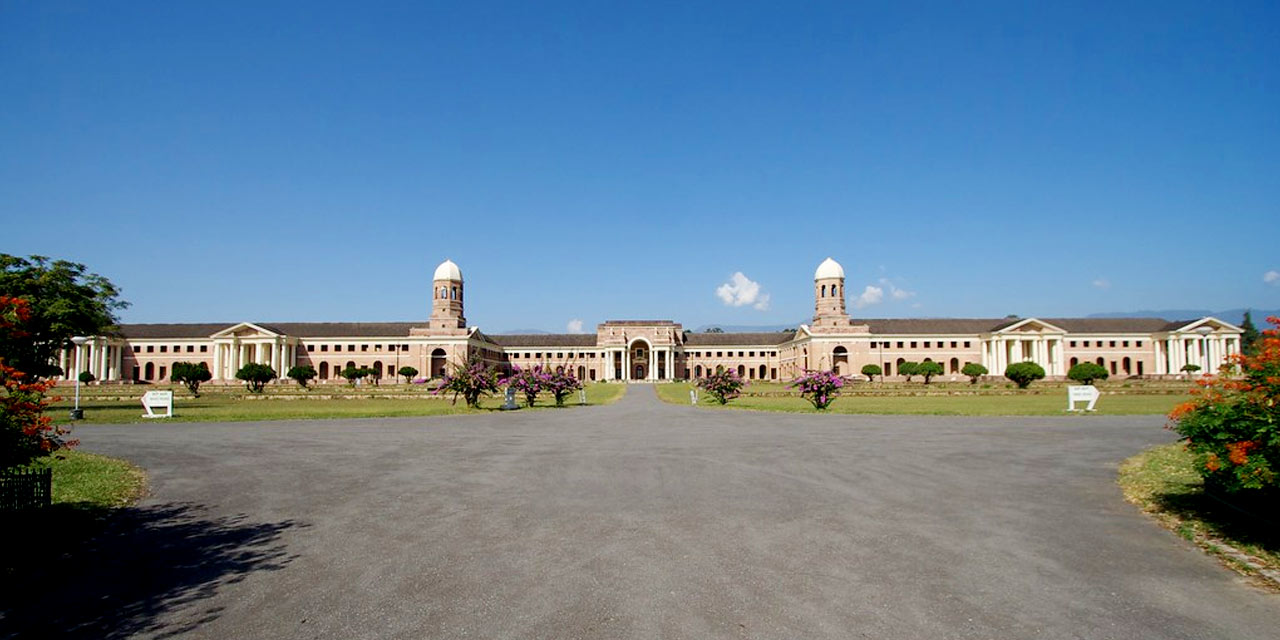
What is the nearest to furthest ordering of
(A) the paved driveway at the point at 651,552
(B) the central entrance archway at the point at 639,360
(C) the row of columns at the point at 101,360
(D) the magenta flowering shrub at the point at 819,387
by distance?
(A) the paved driveway at the point at 651,552, (D) the magenta flowering shrub at the point at 819,387, (C) the row of columns at the point at 101,360, (B) the central entrance archway at the point at 639,360

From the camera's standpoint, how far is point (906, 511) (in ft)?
31.0

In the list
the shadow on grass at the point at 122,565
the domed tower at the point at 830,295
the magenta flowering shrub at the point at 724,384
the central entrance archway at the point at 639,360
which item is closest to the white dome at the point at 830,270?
the domed tower at the point at 830,295

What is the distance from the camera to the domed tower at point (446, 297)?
98812mm

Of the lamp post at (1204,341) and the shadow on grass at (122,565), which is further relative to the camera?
the lamp post at (1204,341)

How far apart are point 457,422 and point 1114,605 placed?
21219mm

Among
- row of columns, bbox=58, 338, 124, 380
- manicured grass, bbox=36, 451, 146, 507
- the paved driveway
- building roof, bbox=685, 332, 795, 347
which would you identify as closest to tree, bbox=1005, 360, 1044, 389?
the paved driveway

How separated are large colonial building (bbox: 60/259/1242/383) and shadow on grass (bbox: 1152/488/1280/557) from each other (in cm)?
8684

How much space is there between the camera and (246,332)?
96.5 m

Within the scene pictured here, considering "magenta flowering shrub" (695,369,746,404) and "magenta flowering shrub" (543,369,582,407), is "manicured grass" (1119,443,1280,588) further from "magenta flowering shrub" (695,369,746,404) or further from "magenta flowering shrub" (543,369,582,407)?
"magenta flowering shrub" (543,369,582,407)

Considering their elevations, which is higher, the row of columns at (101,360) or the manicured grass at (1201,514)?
the row of columns at (101,360)

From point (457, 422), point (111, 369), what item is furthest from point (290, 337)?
point (457, 422)

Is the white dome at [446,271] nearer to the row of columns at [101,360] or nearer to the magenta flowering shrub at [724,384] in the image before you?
the row of columns at [101,360]

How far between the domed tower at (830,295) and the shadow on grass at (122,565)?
94875mm

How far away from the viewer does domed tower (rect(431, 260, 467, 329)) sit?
98.8 m
